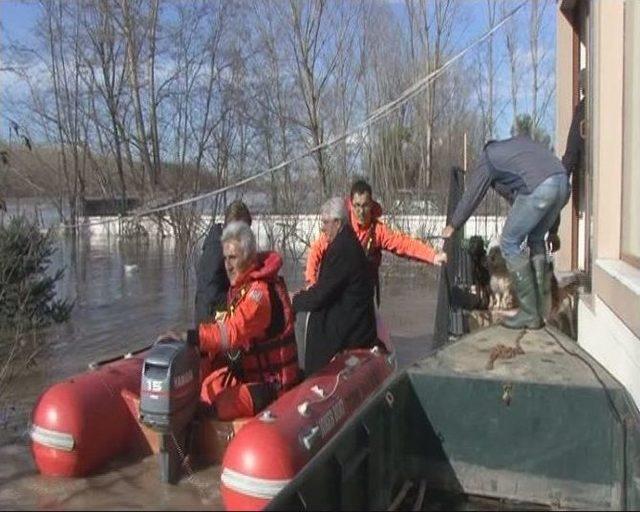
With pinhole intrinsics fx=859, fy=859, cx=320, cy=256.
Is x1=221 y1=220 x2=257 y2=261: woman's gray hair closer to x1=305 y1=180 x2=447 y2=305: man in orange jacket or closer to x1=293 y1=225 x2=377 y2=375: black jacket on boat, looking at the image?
x1=293 y1=225 x2=377 y2=375: black jacket on boat

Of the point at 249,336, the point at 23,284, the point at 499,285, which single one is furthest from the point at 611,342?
the point at 23,284

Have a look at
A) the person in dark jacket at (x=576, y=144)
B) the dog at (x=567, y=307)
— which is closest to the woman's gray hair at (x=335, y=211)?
the dog at (x=567, y=307)

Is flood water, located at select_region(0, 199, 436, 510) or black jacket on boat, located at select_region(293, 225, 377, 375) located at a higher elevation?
black jacket on boat, located at select_region(293, 225, 377, 375)

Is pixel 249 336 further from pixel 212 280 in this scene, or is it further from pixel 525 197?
pixel 525 197

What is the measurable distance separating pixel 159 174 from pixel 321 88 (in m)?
6.42

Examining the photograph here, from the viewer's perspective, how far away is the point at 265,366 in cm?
518

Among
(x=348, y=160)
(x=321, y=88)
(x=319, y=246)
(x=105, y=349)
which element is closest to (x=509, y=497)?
(x=319, y=246)

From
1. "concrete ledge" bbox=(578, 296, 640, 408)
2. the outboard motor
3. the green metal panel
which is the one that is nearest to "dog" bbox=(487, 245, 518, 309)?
"concrete ledge" bbox=(578, 296, 640, 408)

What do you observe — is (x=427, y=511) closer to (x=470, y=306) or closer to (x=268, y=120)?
(x=470, y=306)

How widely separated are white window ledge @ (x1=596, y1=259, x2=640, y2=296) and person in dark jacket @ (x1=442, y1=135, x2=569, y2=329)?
1.62ft

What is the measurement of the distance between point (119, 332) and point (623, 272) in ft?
25.1

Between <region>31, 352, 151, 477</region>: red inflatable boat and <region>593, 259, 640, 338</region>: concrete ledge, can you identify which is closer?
<region>31, 352, 151, 477</region>: red inflatable boat

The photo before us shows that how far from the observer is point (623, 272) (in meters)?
5.87

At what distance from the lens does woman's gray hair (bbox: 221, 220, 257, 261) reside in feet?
15.6
